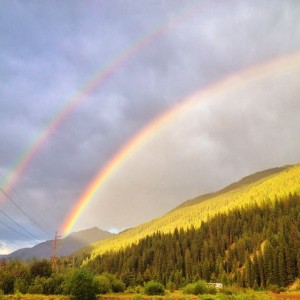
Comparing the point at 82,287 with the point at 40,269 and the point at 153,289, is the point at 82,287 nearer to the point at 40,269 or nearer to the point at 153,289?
the point at 153,289

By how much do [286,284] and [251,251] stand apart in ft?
97.3

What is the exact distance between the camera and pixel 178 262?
14175 centimetres

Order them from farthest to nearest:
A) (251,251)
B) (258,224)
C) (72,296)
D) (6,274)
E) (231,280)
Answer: (258,224), (251,251), (231,280), (6,274), (72,296)

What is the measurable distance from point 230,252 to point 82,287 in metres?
93.2

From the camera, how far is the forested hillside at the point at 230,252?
10216cm

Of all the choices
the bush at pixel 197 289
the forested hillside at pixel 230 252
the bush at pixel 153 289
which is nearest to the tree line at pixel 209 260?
the forested hillside at pixel 230 252

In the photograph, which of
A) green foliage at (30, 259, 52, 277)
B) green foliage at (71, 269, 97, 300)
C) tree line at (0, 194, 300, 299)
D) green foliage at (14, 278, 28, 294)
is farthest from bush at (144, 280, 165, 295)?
green foliage at (30, 259, 52, 277)

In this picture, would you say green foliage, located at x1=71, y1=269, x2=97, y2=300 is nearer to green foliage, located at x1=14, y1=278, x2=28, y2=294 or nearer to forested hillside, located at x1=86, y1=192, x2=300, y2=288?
green foliage, located at x1=14, y1=278, x2=28, y2=294

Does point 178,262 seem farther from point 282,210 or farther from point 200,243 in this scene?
point 282,210

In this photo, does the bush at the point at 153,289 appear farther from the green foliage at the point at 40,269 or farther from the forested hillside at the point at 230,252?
the forested hillside at the point at 230,252

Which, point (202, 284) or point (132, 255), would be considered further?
point (132, 255)

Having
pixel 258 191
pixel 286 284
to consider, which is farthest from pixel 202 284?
pixel 258 191

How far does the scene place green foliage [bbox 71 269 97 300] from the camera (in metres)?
46.7

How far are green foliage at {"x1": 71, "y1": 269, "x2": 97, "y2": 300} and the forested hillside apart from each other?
60672 millimetres
